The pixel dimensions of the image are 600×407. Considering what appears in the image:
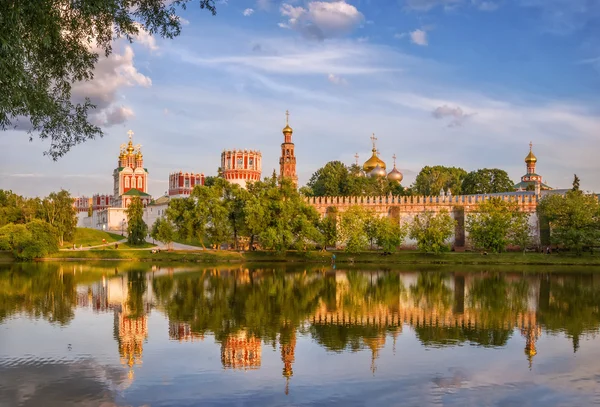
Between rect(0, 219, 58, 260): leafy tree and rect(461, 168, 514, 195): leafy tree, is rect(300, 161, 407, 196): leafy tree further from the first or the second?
rect(0, 219, 58, 260): leafy tree

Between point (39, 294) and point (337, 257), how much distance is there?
25.5m

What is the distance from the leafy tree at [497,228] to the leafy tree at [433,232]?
1.94 meters

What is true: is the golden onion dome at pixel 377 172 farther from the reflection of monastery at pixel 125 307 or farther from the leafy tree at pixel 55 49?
the leafy tree at pixel 55 49

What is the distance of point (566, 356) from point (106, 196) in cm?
9850

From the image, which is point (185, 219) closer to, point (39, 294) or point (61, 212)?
point (61, 212)

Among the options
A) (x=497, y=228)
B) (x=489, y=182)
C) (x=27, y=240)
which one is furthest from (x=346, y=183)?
(x=27, y=240)

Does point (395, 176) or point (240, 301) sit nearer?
point (240, 301)

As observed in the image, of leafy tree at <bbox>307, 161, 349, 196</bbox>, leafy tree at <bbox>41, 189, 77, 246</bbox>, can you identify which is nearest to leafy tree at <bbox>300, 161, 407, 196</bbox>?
leafy tree at <bbox>307, 161, 349, 196</bbox>

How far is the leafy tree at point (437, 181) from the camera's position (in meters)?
74.8

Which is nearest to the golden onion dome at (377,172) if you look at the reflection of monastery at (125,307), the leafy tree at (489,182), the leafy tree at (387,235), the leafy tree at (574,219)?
the leafy tree at (489,182)

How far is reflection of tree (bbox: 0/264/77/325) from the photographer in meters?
19.4

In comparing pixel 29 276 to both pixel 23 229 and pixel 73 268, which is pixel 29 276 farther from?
pixel 23 229

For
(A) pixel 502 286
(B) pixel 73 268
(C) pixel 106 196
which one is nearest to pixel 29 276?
(B) pixel 73 268

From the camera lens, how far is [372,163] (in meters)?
76.6
